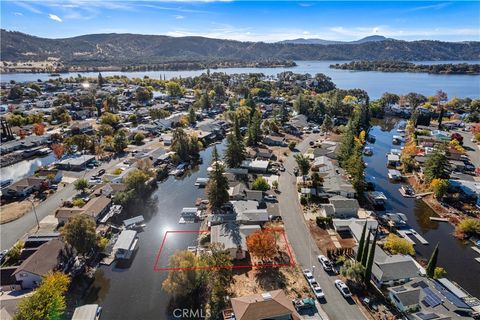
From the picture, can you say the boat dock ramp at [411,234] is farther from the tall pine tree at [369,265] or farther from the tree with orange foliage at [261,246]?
the tree with orange foliage at [261,246]

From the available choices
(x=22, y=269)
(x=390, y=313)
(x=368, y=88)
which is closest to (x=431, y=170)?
(x=390, y=313)

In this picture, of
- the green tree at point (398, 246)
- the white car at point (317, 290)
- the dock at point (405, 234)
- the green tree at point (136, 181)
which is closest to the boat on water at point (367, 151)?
the dock at point (405, 234)

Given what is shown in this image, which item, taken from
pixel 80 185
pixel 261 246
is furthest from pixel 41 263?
pixel 261 246

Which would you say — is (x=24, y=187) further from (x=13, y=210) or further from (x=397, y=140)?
(x=397, y=140)

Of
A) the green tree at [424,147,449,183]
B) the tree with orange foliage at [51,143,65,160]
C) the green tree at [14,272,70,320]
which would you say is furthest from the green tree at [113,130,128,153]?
the green tree at [424,147,449,183]

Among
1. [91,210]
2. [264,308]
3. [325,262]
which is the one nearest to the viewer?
[264,308]

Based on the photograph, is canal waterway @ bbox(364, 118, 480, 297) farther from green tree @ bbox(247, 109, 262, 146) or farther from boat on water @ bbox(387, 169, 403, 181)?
green tree @ bbox(247, 109, 262, 146)

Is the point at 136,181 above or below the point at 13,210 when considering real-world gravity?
above
